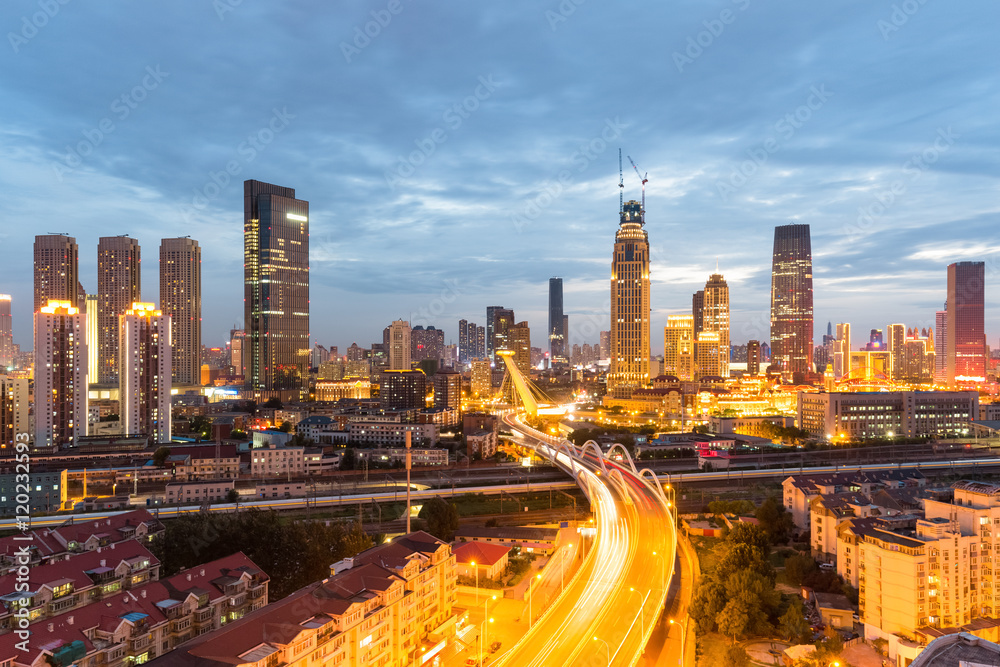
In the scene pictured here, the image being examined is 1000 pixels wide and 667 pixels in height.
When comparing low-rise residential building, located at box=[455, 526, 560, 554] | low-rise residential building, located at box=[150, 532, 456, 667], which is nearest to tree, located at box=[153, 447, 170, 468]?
low-rise residential building, located at box=[455, 526, 560, 554]

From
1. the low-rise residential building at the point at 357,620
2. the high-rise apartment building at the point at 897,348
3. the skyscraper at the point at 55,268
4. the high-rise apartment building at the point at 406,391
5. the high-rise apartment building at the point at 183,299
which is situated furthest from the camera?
the high-rise apartment building at the point at 897,348

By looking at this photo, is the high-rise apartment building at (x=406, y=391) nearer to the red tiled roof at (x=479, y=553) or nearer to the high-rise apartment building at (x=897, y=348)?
the red tiled roof at (x=479, y=553)

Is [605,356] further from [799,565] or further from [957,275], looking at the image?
[799,565]

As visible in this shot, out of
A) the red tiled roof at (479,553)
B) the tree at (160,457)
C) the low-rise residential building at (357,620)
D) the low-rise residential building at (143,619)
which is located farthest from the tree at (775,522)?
the tree at (160,457)

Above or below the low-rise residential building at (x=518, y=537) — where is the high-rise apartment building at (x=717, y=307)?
above

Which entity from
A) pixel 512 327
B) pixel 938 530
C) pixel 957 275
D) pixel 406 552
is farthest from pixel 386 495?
pixel 957 275

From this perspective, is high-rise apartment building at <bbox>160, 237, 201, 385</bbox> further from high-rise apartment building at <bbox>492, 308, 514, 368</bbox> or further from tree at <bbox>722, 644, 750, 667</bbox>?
tree at <bbox>722, 644, 750, 667</bbox>

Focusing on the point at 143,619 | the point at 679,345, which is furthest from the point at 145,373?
the point at 679,345

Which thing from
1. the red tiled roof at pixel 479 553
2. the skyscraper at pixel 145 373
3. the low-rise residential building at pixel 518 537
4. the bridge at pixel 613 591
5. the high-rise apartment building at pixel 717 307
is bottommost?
the low-rise residential building at pixel 518 537
